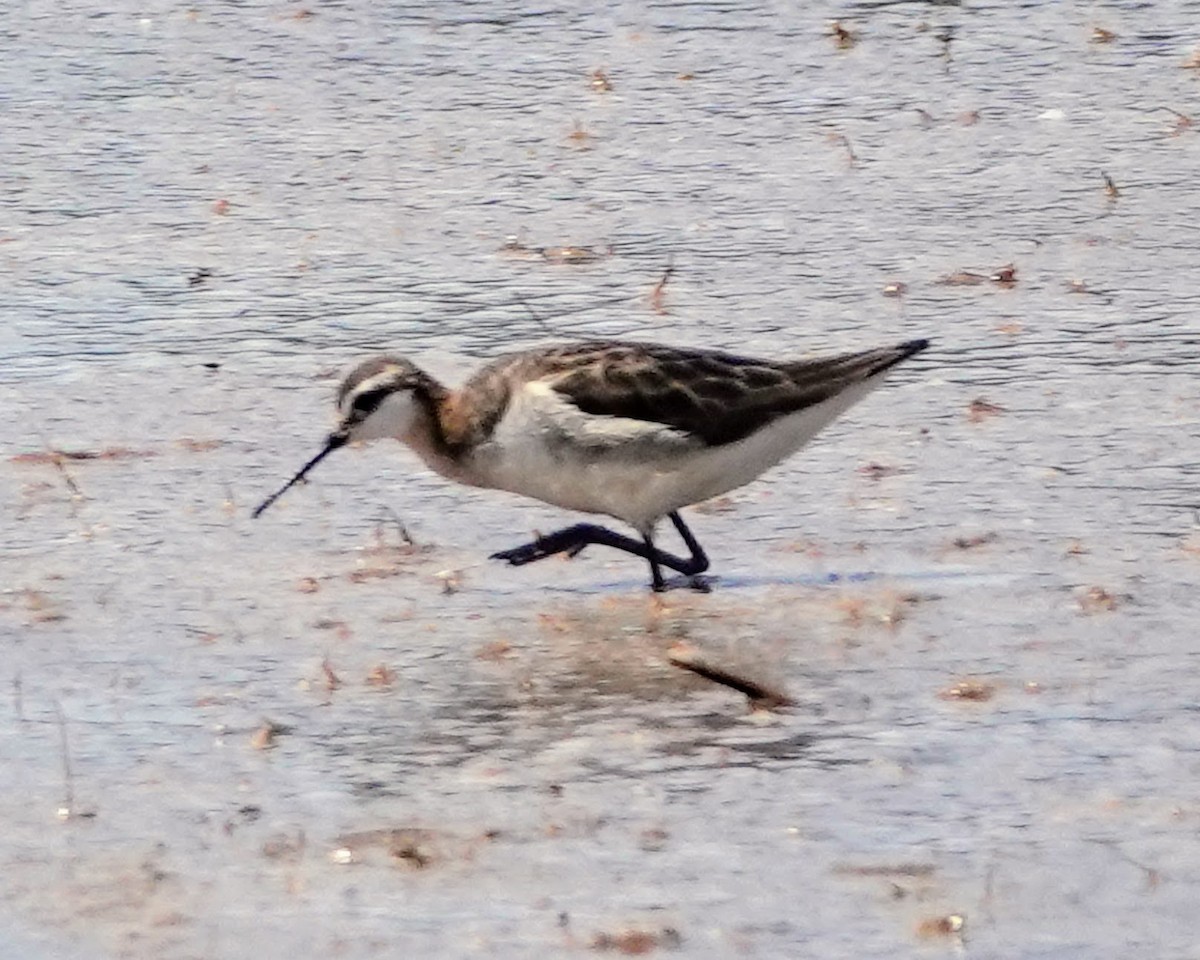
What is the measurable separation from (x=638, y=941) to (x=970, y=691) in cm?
166

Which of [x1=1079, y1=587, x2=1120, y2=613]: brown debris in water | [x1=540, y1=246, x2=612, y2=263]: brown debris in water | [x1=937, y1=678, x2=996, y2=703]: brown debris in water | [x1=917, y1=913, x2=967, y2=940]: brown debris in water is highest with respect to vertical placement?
[x1=917, y1=913, x2=967, y2=940]: brown debris in water

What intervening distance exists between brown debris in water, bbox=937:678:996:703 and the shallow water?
3 cm

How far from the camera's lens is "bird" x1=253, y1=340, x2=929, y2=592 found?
26.6 feet

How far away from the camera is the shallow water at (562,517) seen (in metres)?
5.89

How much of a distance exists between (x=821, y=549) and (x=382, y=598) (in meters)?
1.24

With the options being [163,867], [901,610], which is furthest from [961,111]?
[163,867]

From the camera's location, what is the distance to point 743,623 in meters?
7.61

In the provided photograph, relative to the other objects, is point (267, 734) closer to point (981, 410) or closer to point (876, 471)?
point (876, 471)

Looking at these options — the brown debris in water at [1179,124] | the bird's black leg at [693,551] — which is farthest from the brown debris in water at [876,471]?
the brown debris in water at [1179,124]

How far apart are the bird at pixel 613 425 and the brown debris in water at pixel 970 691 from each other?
3.78 ft

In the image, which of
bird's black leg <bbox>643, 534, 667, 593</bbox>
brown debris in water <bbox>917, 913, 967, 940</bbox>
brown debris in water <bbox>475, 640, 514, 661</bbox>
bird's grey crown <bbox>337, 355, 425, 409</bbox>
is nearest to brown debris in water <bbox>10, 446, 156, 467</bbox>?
bird's grey crown <bbox>337, 355, 425, 409</bbox>

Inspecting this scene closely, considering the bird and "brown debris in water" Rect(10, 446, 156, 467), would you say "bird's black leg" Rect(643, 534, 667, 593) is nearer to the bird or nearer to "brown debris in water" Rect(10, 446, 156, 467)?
the bird

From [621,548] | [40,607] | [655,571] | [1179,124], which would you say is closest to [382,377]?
[621,548]

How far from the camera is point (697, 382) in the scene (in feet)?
27.2
